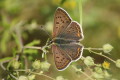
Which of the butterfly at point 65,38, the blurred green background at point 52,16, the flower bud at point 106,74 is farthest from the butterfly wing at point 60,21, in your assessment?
the blurred green background at point 52,16

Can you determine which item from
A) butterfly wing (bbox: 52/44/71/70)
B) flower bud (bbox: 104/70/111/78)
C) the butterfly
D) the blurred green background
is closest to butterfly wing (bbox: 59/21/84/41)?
the butterfly

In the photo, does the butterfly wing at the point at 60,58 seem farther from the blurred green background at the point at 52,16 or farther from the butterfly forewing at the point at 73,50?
the blurred green background at the point at 52,16

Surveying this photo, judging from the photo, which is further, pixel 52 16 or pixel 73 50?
pixel 52 16

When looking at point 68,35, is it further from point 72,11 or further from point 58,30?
point 72,11

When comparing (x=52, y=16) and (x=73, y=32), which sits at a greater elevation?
(x=73, y=32)

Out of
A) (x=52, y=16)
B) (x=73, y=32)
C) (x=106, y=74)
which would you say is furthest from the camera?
(x=52, y=16)

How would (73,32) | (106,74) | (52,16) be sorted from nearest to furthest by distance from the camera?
(106,74) < (73,32) < (52,16)

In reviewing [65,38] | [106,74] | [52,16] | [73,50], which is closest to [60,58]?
[73,50]

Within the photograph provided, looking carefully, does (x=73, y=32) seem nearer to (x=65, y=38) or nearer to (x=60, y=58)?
(x=65, y=38)
